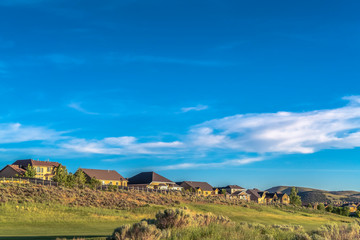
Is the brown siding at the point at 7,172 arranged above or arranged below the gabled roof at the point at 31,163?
below

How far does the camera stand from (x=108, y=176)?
112m

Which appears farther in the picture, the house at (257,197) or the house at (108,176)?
the house at (257,197)

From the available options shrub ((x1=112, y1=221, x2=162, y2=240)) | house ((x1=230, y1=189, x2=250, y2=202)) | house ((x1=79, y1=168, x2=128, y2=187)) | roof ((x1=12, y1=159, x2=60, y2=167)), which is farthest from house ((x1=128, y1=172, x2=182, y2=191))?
shrub ((x1=112, y1=221, x2=162, y2=240))

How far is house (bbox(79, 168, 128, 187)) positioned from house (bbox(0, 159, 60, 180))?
8915 millimetres

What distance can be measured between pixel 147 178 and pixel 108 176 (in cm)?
1154

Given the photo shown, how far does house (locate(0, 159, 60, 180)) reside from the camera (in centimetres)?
9788

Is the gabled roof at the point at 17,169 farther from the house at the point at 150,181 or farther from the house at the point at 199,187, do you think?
the house at the point at 199,187

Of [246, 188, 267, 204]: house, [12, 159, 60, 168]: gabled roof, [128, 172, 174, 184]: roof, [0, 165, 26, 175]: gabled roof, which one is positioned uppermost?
[12, 159, 60, 168]: gabled roof

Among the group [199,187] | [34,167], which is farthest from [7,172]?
A: [199,187]

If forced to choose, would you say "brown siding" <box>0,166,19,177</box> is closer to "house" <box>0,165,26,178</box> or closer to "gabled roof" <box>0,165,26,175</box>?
"house" <box>0,165,26,178</box>

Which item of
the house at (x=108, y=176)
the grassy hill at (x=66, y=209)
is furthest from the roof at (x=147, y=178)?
the grassy hill at (x=66, y=209)

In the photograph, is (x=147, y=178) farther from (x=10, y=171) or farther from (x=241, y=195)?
(x=241, y=195)

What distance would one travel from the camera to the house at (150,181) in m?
108

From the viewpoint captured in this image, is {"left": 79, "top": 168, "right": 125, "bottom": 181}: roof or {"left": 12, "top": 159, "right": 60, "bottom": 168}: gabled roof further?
{"left": 79, "top": 168, "right": 125, "bottom": 181}: roof
